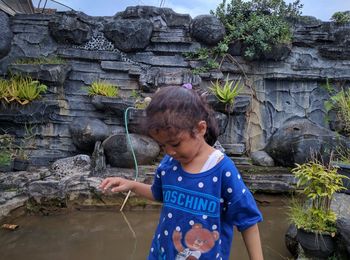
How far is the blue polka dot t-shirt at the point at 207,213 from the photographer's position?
3.79ft

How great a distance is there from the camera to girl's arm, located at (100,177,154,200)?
1327 mm

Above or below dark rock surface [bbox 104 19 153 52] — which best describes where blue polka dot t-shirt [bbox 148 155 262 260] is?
below

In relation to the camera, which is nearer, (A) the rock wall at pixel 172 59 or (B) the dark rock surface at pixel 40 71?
(B) the dark rock surface at pixel 40 71

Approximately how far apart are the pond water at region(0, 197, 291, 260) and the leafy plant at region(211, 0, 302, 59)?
11.5 feet

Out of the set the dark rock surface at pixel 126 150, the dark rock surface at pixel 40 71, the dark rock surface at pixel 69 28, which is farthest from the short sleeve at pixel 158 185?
the dark rock surface at pixel 69 28

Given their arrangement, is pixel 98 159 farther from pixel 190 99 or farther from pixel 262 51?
pixel 190 99

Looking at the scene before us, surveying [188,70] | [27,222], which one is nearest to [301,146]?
[188,70]

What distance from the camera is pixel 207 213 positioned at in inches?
46.1

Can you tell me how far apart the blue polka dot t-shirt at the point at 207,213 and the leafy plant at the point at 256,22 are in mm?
5729

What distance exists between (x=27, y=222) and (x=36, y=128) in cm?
249

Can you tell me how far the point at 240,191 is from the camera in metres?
1.15

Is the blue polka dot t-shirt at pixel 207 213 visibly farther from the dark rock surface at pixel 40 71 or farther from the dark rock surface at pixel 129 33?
the dark rock surface at pixel 129 33

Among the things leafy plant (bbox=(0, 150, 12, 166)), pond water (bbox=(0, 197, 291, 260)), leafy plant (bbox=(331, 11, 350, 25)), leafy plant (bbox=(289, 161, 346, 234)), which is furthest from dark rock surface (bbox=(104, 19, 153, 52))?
leafy plant (bbox=(289, 161, 346, 234))

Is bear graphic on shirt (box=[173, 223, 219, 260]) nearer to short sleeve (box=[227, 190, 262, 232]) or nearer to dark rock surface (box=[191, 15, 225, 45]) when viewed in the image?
short sleeve (box=[227, 190, 262, 232])
